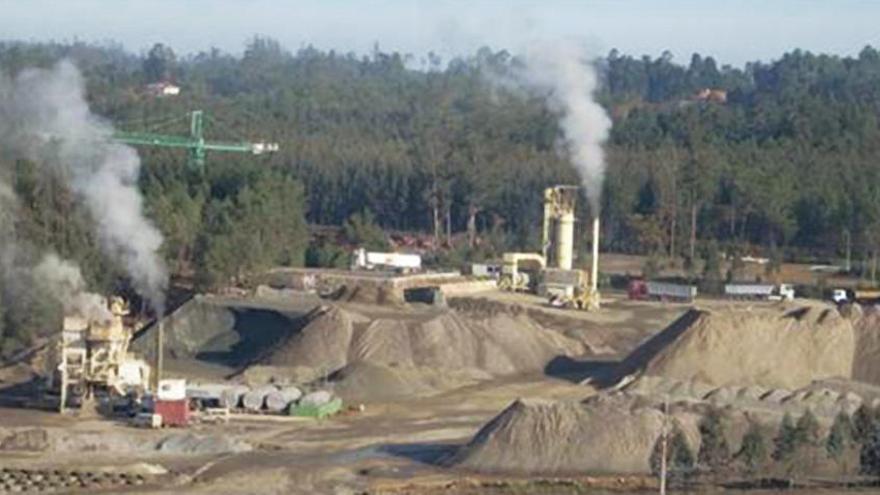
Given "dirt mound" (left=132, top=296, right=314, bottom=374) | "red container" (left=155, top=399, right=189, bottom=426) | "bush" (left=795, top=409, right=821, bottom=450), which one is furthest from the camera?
"dirt mound" (left=132, top=296, right=314, bottom=374)

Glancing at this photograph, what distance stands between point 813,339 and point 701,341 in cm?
264

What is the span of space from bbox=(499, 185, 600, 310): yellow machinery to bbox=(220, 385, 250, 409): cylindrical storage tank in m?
19.4

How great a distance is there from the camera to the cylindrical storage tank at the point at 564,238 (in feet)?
218

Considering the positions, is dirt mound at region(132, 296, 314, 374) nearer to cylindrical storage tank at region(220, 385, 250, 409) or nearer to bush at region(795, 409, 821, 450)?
cylindrical storage tank at region(220, 385, 250, 409)

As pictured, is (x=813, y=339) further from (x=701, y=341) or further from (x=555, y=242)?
(x=555, y=242)

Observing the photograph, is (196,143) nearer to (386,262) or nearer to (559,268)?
(386,262)

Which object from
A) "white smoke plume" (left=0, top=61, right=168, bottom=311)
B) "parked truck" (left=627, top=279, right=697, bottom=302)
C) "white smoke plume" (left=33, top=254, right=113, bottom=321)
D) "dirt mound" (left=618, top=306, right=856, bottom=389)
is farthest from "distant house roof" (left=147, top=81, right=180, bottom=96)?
"dirt mound" (left=618, top=306, right=856, bottom=389)

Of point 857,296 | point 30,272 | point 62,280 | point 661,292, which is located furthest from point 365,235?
point 30,272

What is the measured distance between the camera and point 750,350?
158ft

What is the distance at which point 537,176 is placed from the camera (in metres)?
86.2

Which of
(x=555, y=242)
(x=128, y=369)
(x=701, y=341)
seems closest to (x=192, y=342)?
(x=128, y=369)

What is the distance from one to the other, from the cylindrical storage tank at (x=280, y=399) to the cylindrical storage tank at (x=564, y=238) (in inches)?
875

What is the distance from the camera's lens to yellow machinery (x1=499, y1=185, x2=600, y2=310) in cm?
6356

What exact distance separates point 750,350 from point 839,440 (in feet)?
35.5
